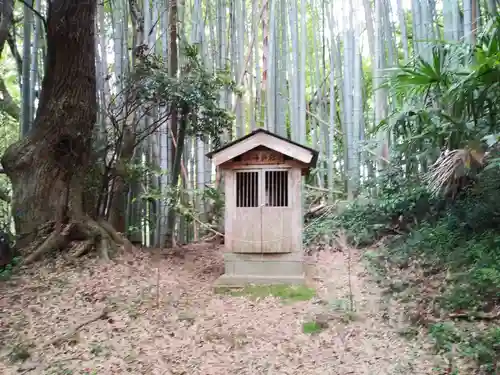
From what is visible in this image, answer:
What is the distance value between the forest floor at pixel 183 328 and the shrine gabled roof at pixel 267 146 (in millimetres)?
1623

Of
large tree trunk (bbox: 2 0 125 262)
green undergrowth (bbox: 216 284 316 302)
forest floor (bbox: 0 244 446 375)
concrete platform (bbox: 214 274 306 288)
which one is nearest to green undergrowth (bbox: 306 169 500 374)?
forest floor (bbox: 0 244 446 375)

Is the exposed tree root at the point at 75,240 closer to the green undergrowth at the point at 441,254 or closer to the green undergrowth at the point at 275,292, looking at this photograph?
the green undergrowth at the point at 275,292

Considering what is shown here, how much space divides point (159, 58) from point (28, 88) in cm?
199

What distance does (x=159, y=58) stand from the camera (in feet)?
20.3

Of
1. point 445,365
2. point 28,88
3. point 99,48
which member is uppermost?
point 99,48

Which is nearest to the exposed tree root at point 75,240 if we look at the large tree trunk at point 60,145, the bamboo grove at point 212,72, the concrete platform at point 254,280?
the large tree trunk at point 60,145

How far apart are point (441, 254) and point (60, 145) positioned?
486 cm

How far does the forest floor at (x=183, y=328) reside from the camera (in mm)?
3168

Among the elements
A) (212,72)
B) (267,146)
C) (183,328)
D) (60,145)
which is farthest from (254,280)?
(212,72)

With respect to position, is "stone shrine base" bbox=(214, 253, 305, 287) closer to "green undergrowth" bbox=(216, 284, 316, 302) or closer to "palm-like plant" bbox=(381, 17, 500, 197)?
"green undergrowth" bbox=(216, 284, 316, 302)

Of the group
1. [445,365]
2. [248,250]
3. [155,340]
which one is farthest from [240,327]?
[445,365]

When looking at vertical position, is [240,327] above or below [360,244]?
below

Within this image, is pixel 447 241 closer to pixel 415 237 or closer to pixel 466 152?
pixel 415 237

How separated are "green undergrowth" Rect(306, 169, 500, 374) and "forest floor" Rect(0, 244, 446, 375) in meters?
0.26
